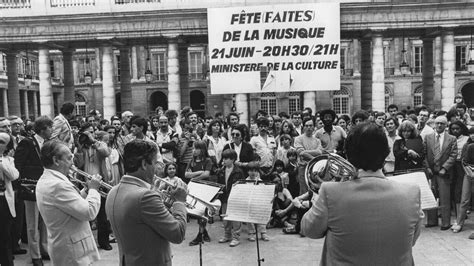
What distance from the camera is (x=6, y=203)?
710 centimetres

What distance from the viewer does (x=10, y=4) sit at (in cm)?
2342

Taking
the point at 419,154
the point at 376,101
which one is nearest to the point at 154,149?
the point at 419,154

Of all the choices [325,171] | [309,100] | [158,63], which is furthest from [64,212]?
[158,63]

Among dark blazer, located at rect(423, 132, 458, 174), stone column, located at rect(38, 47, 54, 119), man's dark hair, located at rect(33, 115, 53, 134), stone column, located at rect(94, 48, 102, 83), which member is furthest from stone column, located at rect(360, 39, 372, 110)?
stone column, located at rect(94, 48, 102, 83)

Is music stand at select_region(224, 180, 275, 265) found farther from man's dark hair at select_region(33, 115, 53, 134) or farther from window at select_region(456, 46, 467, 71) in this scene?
window at select_region(456, 46, 467, 71)

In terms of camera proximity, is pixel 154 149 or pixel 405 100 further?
pixel 405 100

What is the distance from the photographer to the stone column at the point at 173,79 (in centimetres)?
2253

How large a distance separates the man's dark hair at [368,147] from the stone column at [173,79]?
20026 millimetres

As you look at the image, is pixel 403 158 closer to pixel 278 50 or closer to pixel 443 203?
pixel 443 203

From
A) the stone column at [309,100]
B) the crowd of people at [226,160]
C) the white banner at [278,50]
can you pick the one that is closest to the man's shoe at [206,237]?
the crowd of people at [226,160]

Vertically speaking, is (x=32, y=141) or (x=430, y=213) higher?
(x=32, y=141)

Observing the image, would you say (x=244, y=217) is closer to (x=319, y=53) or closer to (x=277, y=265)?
(x=277, y=265)

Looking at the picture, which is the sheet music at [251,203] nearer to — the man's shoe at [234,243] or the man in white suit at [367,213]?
the man's shoe at [234,243]

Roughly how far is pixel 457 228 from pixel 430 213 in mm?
596
